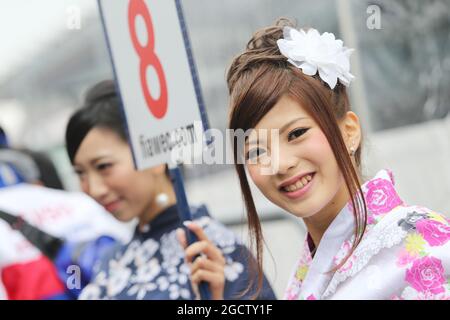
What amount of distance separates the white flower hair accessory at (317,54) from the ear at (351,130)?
58 mm

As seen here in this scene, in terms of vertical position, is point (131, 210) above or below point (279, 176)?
below

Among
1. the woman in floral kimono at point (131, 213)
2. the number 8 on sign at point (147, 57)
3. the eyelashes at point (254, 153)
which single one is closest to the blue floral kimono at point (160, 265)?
the woman in floral kimono at point (131, 213)

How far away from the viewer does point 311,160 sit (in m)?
1.29

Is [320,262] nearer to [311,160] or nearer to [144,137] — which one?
[311,160]

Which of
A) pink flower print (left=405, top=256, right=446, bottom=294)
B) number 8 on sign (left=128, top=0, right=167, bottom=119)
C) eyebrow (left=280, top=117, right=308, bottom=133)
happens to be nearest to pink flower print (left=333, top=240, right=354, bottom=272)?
pink flower print (left=405, top=256, right=446, bottom=294)

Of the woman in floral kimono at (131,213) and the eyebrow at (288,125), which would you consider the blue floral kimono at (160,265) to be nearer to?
the woman in floral kimono at (131,213)

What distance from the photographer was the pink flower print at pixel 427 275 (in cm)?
120

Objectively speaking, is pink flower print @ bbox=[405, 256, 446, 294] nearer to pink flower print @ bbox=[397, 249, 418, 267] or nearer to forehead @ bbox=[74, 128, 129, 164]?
pink flower print @ bbox=[397, 249, 418, 267]

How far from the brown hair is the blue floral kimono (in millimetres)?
515

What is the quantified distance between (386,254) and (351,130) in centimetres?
22

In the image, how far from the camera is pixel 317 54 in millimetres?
1304

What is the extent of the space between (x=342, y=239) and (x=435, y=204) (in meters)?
1.53

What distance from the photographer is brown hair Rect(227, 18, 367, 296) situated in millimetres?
1282

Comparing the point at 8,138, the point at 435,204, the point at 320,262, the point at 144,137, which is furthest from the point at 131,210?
the point at 435,204
